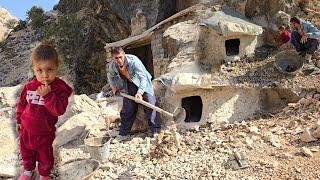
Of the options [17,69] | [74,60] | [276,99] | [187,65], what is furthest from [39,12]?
[276,99]

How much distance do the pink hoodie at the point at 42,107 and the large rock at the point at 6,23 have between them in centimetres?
2510

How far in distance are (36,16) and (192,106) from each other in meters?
18.9

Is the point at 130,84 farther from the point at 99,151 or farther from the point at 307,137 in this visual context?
the point at 307,137

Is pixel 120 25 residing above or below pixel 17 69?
above

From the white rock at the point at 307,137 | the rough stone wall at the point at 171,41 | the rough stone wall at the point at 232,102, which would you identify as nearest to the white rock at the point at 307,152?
the white rock at the point at 307,137

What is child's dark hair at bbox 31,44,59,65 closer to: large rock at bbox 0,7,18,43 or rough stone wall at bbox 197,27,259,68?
rough stone wall at bbox 197,27,259,68

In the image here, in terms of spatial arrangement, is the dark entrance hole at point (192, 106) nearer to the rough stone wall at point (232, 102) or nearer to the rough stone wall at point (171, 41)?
the rough stone wall at point (232, 102)

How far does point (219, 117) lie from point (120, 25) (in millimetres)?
11997

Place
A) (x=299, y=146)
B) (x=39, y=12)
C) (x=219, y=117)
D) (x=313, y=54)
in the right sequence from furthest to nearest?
(x=39, y=12) → (x=313, y=54) → (x=219, y=117) → (x=299, y=146)

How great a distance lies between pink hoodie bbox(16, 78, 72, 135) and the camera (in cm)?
381

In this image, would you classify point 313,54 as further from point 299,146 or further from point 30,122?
point 30,122

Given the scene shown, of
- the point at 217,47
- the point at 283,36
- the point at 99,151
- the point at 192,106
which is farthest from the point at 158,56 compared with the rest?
the point at 99,151

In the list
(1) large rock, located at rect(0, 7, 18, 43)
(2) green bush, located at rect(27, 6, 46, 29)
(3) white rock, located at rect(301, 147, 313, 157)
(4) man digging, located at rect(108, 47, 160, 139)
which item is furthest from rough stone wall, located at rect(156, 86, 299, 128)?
(1) large rock, located at rect(0, 7, 18, 43)

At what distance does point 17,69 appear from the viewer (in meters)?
22.2
